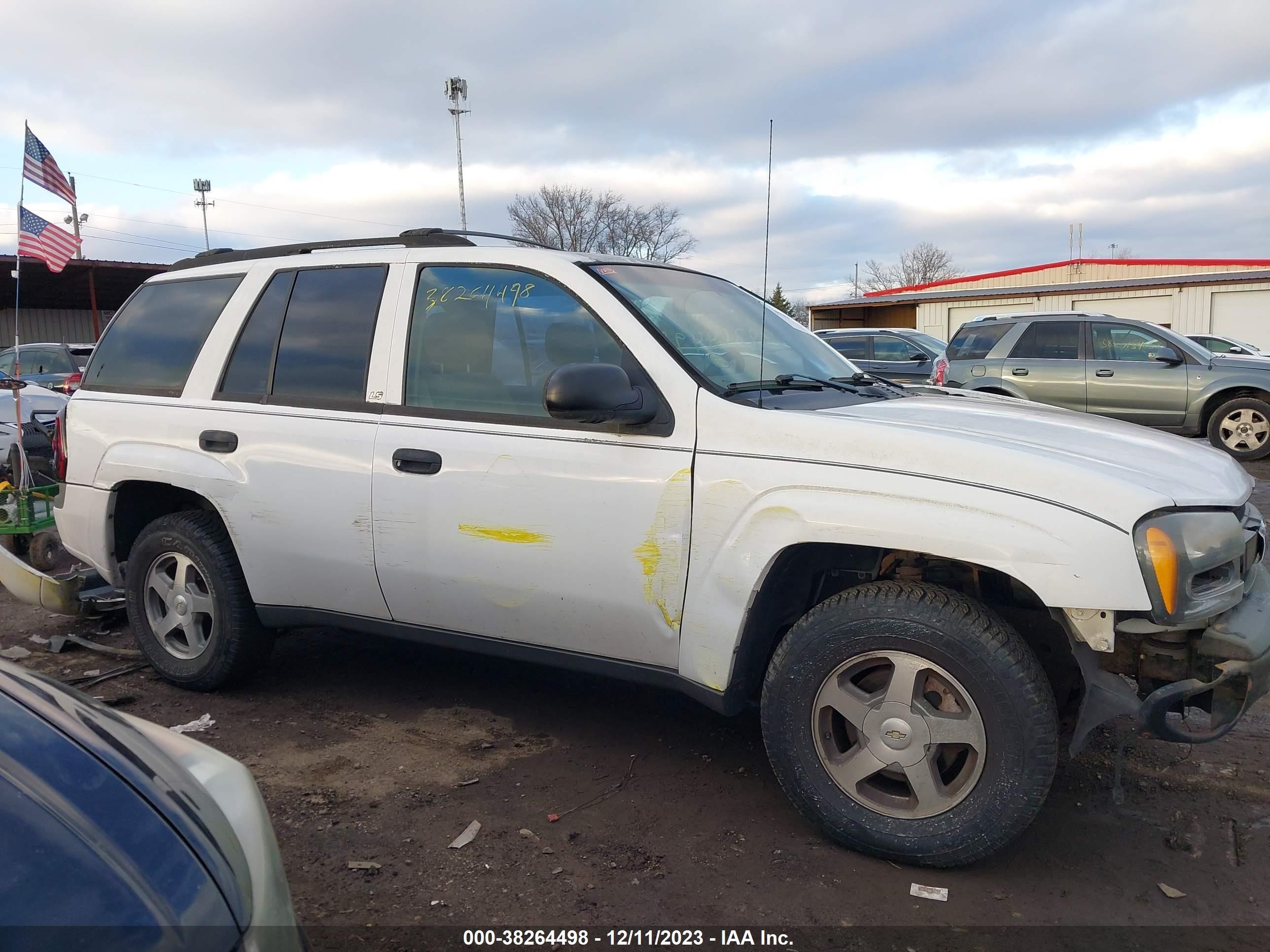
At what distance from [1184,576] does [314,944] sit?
248cm

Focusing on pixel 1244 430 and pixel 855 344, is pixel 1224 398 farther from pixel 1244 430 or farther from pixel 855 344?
pixel 855 344

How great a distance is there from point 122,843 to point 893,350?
48.0 feet

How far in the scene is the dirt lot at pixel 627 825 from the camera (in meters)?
2.70

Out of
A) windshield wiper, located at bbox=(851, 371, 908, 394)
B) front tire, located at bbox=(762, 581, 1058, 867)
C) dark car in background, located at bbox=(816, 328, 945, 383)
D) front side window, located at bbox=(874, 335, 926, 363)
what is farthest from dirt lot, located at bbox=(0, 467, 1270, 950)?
front side window, located at bbox=(874, 335, 926, 363)

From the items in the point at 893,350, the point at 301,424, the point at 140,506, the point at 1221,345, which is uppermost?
the point at 1221,345

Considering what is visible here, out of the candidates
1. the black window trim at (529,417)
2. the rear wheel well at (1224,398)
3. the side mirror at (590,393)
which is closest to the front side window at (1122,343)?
→ the rear wheel well at (1224,398)

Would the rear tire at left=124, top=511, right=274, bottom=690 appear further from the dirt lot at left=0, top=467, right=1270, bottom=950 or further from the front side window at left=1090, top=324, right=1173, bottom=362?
the front side window at left=1090, top=324, right=1173, bottom=362

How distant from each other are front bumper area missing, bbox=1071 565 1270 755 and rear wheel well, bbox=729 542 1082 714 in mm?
253

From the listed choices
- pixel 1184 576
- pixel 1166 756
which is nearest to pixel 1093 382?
pixel 1166 756

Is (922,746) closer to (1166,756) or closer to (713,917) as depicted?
(713,917)

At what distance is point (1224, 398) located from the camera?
39.3ft

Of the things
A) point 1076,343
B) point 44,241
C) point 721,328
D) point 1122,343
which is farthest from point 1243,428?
point 44,241

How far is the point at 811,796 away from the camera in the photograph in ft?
9.71

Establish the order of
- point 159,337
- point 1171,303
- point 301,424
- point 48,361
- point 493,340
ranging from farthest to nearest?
point 1171,303 < point 48,361 < point 159,337 < point 301,424 < point 493,340
